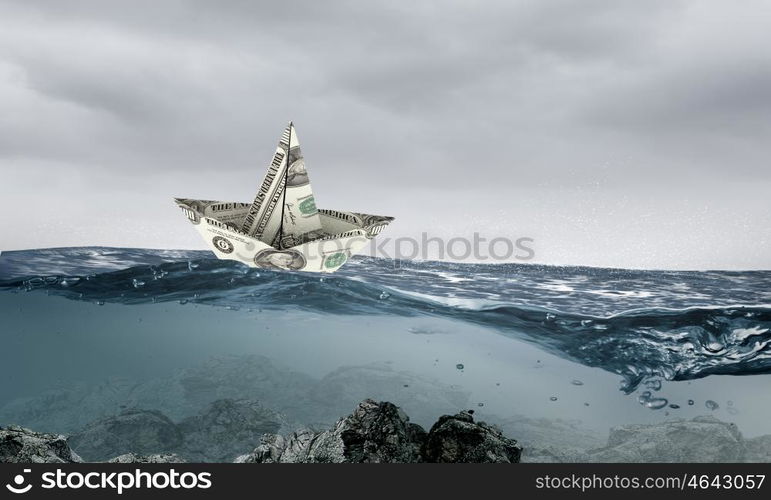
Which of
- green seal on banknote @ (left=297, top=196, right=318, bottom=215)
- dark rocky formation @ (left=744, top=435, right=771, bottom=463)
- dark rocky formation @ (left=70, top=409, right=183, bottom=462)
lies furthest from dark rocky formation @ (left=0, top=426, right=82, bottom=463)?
dark rocky formation @ (left=744, top=435, right=771, bottom=463)

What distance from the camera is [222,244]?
625 cm

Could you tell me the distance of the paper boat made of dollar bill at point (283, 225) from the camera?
620 centimetres

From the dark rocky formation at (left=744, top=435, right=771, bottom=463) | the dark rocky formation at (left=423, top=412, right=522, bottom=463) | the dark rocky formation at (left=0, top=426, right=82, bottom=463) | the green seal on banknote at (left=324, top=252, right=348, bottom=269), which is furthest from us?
the dark rocky formation at (left=744, top=435, right=771, bottom=463)

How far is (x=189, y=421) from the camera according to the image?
8500 mm

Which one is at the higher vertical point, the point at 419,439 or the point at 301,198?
the point at 301,198

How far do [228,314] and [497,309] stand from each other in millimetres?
4539

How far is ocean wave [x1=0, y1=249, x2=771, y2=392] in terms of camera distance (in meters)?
8.48

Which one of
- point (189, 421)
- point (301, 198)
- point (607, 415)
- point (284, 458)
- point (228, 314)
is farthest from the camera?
point (228, 314)

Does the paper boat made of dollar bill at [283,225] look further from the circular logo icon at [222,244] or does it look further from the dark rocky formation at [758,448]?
the dark rocky formation at [758,448]

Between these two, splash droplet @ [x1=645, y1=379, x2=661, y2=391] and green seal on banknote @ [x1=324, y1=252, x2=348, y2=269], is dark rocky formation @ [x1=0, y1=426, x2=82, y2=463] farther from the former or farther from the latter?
splash droplet @ [x1=645, y1=379, x2=661, y2=391]

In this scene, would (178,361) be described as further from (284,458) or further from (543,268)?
(543,268)

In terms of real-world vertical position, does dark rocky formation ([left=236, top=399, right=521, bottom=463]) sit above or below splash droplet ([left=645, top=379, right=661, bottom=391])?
below

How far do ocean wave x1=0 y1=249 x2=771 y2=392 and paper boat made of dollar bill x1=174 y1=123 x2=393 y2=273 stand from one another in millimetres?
2019

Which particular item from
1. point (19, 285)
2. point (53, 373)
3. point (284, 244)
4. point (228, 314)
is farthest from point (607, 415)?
point (19, 285)
